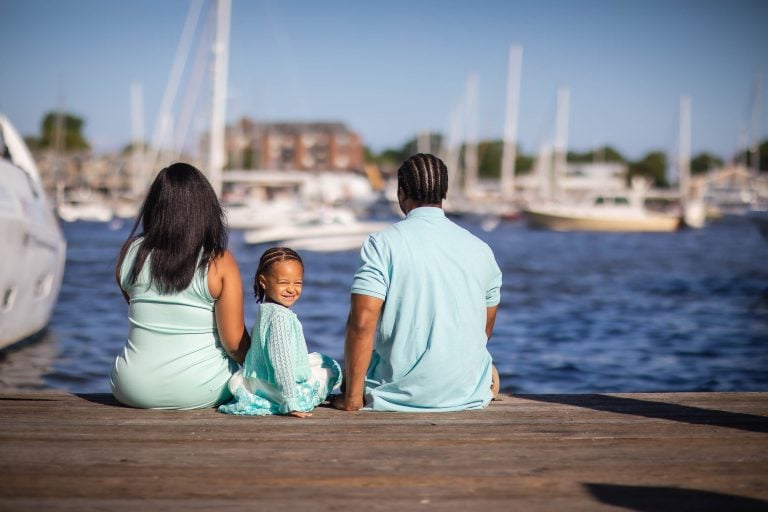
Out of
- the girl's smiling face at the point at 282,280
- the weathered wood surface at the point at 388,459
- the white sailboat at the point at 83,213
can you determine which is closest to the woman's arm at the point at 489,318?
the weathered wood surface at the point at 388,459

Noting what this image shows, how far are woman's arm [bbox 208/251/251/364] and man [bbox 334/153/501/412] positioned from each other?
562mm

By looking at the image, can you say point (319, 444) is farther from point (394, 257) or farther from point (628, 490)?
point (628, 490)

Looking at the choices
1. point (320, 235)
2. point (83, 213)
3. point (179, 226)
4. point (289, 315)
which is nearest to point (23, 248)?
point (179, 226)

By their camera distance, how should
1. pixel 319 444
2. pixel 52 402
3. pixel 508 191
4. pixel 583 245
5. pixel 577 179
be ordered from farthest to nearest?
pixel 577 179 < pixel 508 191 < pixel 583 245 < pixel 52 402 < pixel 319 444

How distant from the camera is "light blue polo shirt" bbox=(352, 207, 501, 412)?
4324mm

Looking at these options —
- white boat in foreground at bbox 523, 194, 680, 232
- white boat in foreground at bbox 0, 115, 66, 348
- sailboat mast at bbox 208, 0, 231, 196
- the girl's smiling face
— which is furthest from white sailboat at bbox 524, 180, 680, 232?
the girl's smiling face

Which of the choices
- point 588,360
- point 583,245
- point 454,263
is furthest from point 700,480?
point 583,245

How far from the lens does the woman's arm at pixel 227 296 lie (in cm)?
446

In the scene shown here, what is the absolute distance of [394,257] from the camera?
14.2ft

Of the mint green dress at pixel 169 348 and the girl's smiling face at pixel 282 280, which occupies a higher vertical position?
the girl's smiling face at pixel 282 280

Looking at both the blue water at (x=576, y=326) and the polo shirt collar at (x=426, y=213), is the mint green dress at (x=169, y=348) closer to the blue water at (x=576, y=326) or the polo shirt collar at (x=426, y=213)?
the polo shirt collar at (x=426, y=213)

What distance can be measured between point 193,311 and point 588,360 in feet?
30.4

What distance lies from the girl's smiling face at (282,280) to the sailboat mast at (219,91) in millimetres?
25536

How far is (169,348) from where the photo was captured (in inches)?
179
